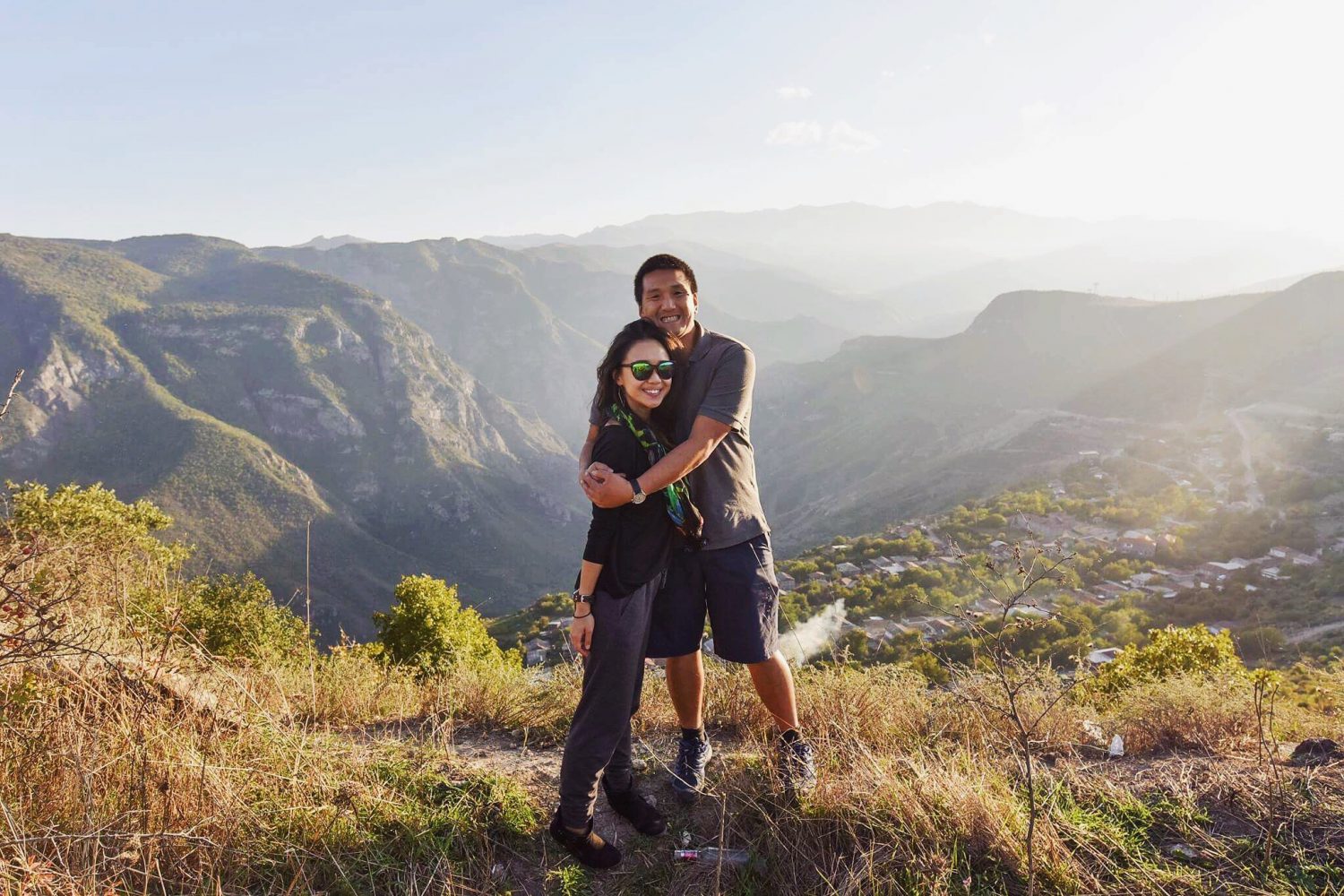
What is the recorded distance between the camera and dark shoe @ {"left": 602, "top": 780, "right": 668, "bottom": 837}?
2566 millimetres

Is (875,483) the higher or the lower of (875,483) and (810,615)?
the lower

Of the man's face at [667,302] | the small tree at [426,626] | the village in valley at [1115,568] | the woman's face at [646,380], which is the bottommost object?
the village in valley at [1115,568]

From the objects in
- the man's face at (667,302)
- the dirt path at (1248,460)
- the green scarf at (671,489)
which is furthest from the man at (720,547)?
the dirt path at (1248,460)

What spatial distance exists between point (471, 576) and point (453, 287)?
132141mm

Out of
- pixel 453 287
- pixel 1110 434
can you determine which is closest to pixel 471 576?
pixel 1110 434

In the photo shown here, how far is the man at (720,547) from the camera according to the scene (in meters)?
2.54

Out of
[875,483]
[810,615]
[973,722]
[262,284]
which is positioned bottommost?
[875,483]

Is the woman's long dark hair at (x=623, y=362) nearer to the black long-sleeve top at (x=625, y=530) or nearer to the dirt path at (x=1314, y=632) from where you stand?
the black long-sleeve top at (x=625, y=530)

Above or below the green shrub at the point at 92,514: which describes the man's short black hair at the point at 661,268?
above

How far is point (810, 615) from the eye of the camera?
60.2ft

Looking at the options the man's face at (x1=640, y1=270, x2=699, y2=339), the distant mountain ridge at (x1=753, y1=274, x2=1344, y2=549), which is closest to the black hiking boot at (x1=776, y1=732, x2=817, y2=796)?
the man's face at (x1=640, y1=270, x2=699, y2=339)

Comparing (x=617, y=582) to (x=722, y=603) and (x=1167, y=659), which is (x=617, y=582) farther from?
(x=1167, y=659)

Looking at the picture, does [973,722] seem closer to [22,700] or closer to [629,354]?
[629,354]

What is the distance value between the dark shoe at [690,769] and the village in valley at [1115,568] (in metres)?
5.79
